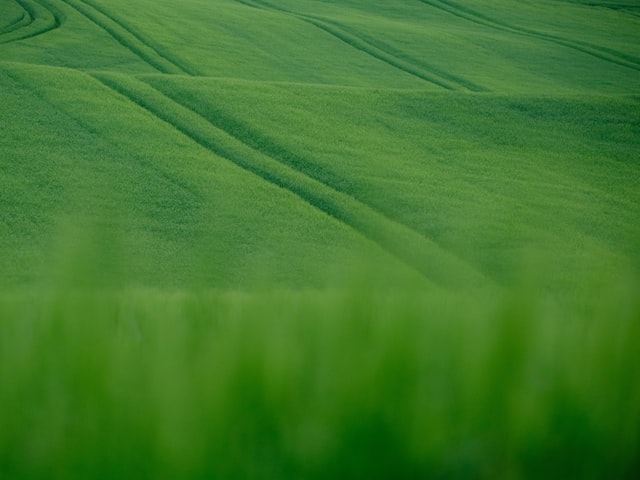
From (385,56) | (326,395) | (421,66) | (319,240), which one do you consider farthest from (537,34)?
(326,395)

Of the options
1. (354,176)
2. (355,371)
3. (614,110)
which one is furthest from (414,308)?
(614,110)

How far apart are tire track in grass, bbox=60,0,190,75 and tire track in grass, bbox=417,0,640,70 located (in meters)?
17.3

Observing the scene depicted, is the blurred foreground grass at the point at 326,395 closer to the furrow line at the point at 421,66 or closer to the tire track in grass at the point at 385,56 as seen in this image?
the furrow line at the point at 421,66

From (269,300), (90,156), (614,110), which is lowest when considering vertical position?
(90,156)

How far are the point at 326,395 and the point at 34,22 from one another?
28.6m

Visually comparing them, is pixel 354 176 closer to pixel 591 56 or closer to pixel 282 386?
pixel 282 386

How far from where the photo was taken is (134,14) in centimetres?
2786

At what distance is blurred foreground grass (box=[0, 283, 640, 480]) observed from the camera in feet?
2.36

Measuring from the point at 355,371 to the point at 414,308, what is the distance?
0.52 ft

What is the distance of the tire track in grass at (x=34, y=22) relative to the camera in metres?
25.0

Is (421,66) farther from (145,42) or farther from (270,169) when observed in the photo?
(270,169)

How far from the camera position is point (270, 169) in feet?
53.9

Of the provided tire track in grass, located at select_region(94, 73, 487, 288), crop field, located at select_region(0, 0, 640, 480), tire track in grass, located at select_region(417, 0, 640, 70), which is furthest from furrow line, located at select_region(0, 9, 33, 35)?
tire track in grass, located at select_region(417, 0, 640, 70)

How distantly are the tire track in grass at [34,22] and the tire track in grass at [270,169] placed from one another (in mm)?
6751
